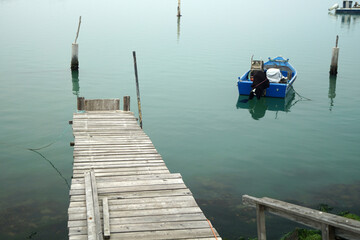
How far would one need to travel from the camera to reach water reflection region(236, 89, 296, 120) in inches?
895

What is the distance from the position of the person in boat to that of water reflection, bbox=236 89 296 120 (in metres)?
0.51

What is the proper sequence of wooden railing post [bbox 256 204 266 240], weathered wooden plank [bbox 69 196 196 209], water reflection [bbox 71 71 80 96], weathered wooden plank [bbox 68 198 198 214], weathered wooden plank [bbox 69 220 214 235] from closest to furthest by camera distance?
wooden railing post [bbox 256 204 266 240] < weathered wooden plank [bbox 69 220 214 235] < weathered wooden plank [bbox 68 198 198 214] < weathered wooden plank [bbox 69 196 196 209] < water reflection [bbox 71 71 80 96]

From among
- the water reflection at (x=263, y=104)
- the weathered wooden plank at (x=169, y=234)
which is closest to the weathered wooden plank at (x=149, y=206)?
the weathered wooden plank at (x=169, y=234)

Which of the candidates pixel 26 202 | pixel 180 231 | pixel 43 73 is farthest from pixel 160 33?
pixel 180 231

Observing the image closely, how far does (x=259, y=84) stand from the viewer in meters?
23.6

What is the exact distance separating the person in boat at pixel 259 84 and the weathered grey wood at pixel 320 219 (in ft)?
59.1

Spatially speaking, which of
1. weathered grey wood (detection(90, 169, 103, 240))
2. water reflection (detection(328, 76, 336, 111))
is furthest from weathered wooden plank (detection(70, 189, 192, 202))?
water reflection (detection(328, 76, 336, 111))

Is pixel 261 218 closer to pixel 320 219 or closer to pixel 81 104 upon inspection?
pixel 320 219

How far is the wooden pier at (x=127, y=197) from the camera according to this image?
24.3ft

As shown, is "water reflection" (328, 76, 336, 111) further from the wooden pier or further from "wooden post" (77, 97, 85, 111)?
the wooden pier

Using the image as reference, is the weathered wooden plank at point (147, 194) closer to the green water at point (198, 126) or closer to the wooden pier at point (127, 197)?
the wooden pier at point (127, 197)

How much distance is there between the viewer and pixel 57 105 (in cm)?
2211

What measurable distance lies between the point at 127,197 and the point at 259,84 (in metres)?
16.3

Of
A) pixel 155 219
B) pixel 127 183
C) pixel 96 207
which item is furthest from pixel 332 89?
pixel 96 207
